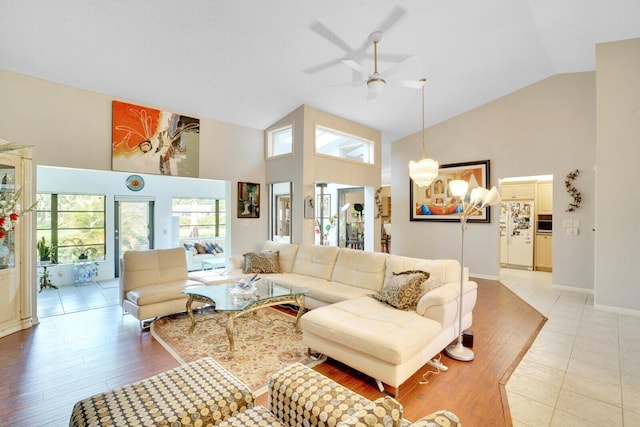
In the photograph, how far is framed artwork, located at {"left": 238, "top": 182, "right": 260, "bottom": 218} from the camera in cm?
600

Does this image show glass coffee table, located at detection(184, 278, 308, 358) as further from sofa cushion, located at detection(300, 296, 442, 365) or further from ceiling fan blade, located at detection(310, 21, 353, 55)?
ceiling fan blade, located at detection(310, 21, 353, 55)

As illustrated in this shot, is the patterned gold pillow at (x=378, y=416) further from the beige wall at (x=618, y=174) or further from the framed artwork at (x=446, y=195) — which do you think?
the framed artwork at (x=446, y=195)

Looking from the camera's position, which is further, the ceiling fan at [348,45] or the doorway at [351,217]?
the doorway at [351,217]

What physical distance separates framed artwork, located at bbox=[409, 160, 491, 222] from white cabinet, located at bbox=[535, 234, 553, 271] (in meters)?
1.97

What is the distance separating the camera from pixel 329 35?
3.67m

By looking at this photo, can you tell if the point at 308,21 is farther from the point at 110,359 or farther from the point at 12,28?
the point at 110,359

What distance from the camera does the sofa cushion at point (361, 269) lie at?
3.85 meters

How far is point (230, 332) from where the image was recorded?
297 centimetres

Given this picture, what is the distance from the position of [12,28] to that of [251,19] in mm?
2438

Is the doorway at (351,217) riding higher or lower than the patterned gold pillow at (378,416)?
higher

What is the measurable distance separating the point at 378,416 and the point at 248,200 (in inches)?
210

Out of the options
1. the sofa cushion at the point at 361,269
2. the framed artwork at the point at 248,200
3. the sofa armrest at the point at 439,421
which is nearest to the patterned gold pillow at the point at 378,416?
the sofa armrest at the point at 439,421

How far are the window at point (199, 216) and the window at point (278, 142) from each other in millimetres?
3040

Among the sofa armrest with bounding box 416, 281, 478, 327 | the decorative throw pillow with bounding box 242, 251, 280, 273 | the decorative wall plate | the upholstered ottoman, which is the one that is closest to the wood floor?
the sofa armrest with bounding box 416, 281, 478, 327
